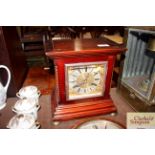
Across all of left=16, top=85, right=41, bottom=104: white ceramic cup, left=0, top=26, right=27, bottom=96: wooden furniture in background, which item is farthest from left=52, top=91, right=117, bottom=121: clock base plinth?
left=0, top=26, right=27, bottom=96: wooden furniture in background

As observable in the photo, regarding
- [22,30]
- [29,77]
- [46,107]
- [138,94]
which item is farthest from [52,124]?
[22,30]

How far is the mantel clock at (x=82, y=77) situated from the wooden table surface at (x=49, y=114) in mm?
41

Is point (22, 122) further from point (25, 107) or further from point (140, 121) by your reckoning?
point (140, 121)

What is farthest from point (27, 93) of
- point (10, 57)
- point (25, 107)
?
point (10, 57)

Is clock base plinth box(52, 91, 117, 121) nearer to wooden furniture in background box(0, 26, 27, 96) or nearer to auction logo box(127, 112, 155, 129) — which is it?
auction logo box(127, 112, 155, 129)

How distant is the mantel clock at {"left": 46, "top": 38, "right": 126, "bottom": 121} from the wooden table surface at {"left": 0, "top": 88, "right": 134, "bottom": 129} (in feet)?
0.13

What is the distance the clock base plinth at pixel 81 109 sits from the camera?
2.76 ft

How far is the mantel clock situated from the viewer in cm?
72

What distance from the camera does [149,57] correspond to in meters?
1.01

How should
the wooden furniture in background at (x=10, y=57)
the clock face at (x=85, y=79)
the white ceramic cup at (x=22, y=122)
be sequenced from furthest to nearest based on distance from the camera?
the wooden furniture in background at (x=10, y=57), the clock face at (x=85, y=79), the white ceramic cup at (x=22, y=122)

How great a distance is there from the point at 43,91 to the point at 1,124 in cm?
38

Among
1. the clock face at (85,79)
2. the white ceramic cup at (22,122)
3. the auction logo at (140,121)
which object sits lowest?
the auction logo at (140,121)

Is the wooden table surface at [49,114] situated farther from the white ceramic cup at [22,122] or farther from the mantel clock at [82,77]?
the white ceramic cup at [22,122]

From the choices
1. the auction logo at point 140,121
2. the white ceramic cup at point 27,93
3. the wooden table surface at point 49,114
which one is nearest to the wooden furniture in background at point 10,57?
the wooden table surface at point 49,114
